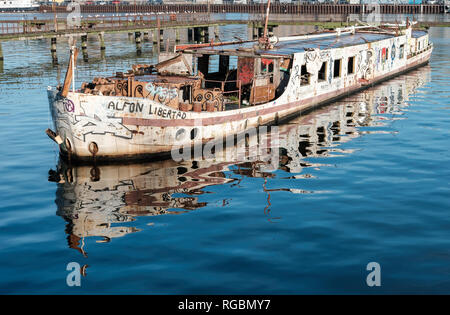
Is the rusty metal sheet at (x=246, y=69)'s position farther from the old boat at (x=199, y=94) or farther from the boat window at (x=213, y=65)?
the boat window at (x=213, y=65)

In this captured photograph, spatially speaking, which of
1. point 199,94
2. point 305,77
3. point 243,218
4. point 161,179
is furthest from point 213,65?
point 243,218

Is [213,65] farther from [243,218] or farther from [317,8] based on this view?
[317,8]

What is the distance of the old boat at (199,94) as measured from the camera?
20.5 meters

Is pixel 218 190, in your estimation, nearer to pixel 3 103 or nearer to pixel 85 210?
pixel 85 210

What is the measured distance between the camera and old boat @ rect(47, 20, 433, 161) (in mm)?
20516

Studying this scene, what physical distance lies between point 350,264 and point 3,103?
3027 cm

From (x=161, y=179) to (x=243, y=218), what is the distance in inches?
204

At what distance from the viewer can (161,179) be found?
20.2m

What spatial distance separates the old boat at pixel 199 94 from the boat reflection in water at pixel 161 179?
0.94 m

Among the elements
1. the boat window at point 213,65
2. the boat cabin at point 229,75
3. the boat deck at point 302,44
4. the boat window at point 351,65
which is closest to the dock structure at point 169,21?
the boat window at point 213,65

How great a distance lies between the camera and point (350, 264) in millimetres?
12984
